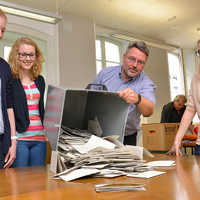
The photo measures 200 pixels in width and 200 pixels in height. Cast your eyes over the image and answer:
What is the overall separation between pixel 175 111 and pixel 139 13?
2385mm

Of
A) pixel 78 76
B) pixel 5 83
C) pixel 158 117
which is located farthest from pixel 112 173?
pixel 158 117

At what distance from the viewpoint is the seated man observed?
454cm

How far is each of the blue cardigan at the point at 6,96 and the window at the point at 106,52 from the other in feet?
17.0

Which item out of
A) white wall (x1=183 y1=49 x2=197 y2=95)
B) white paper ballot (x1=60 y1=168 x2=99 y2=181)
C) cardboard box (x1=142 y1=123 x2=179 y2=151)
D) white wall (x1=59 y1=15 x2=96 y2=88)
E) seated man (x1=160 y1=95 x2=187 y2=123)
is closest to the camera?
white paper ballot (x1=60 y1=168 x2=99 y2=181)

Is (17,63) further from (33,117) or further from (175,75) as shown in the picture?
(175,75)

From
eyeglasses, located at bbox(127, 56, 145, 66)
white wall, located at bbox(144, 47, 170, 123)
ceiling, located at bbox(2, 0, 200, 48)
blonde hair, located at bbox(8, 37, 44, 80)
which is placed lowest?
eyeglasses, located at bbox(127, 56, 145, 66)

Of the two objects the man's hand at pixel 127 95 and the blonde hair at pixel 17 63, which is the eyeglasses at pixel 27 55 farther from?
the man's hand at pixel 127 95

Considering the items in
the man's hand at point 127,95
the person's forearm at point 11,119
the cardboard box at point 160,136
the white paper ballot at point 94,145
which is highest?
the man's hand at point 127,95

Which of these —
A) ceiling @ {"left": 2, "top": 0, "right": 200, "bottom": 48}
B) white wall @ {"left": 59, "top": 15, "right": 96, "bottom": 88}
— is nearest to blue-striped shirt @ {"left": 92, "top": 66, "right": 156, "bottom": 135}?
white wall @ {"left": 59, "top": 15, "right": 96, "bottom": 88}

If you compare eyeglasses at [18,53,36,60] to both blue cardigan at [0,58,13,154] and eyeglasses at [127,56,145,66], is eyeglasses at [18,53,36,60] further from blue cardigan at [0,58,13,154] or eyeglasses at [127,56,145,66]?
eyeglasses at [127,56,145,66]

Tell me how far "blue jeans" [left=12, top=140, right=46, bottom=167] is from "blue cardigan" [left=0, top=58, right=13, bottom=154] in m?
0.16

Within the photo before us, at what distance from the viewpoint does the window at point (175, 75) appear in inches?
315

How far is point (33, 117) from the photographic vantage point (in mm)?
1419

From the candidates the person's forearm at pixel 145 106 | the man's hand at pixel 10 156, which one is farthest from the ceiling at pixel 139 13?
the person's forearm at pixel 145 106
